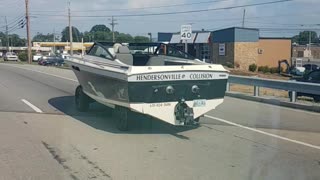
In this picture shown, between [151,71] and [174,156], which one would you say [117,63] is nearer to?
[151,71]

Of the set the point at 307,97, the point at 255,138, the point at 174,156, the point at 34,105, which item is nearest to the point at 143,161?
the point at 174,156

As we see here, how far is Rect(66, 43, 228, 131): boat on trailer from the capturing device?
9172 millimetres

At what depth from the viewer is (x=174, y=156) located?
772 cm

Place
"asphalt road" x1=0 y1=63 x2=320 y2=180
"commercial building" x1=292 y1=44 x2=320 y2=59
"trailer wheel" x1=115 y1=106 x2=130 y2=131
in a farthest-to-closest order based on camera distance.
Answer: "commercial building" x1=292 y1=44 x2=320 y2=59
"trailer wheel" x1=115 y1=106 x2=130 y2=131
"asphalt road" x1=0 y1=63 x2=320 y2=180

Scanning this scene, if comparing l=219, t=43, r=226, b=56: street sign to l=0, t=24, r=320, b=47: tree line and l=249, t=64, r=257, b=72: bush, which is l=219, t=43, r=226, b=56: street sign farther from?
l=0, t=24, r=320, b=47: tree line

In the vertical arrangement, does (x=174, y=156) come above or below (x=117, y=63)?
below

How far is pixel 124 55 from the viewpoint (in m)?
11.2

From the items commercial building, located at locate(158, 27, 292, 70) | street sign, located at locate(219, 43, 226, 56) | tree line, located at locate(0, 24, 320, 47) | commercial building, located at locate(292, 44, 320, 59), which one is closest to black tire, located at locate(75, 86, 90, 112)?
commercial building, located at locate(158, 27, 292, 70)

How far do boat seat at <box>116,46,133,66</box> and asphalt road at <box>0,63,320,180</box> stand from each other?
1.36 meters

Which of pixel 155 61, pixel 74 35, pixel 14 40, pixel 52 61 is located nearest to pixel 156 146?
pixel 155 61

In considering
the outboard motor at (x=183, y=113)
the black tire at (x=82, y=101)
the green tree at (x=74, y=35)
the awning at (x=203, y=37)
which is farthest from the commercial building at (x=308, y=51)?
the outboard motor at (x=183, y=113)

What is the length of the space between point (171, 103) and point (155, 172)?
2852 mm

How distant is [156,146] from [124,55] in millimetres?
3327

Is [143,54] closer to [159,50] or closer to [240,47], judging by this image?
[159,50]
